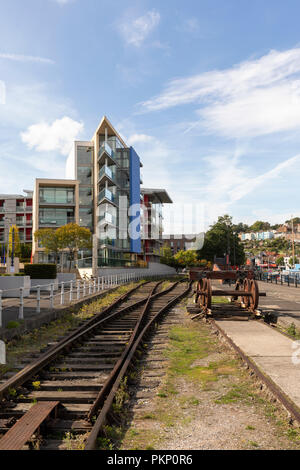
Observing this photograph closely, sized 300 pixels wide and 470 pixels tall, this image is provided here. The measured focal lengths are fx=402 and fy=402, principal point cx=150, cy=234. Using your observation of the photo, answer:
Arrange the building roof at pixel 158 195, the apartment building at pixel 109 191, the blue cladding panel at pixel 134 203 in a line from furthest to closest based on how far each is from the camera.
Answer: the building roof at pixel 158 195 < the blue cladding panel at pixel 134 203 < the apartment building at pixel 109 191

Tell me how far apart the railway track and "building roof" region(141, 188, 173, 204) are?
78.4 meters

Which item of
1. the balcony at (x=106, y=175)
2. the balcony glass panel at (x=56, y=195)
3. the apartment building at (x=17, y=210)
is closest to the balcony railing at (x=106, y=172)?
the balcony at (x=106, y=175)

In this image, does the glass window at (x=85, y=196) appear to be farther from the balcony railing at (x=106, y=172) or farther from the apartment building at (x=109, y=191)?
the balcony railing at (x=106, y=172)

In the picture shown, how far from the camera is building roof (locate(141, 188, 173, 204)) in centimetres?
8750

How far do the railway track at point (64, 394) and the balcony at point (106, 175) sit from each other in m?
43.8

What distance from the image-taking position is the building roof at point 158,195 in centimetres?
8750

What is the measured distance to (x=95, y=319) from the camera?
13.0 m

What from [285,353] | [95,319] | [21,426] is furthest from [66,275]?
[21,426]

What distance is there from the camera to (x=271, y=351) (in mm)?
7922

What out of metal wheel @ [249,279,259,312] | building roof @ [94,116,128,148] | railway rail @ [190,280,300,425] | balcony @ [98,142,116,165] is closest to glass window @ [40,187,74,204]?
balcony @ [98,142,116,165]

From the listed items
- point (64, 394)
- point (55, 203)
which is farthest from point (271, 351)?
point (55, 203)

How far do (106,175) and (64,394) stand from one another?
1877 inches
